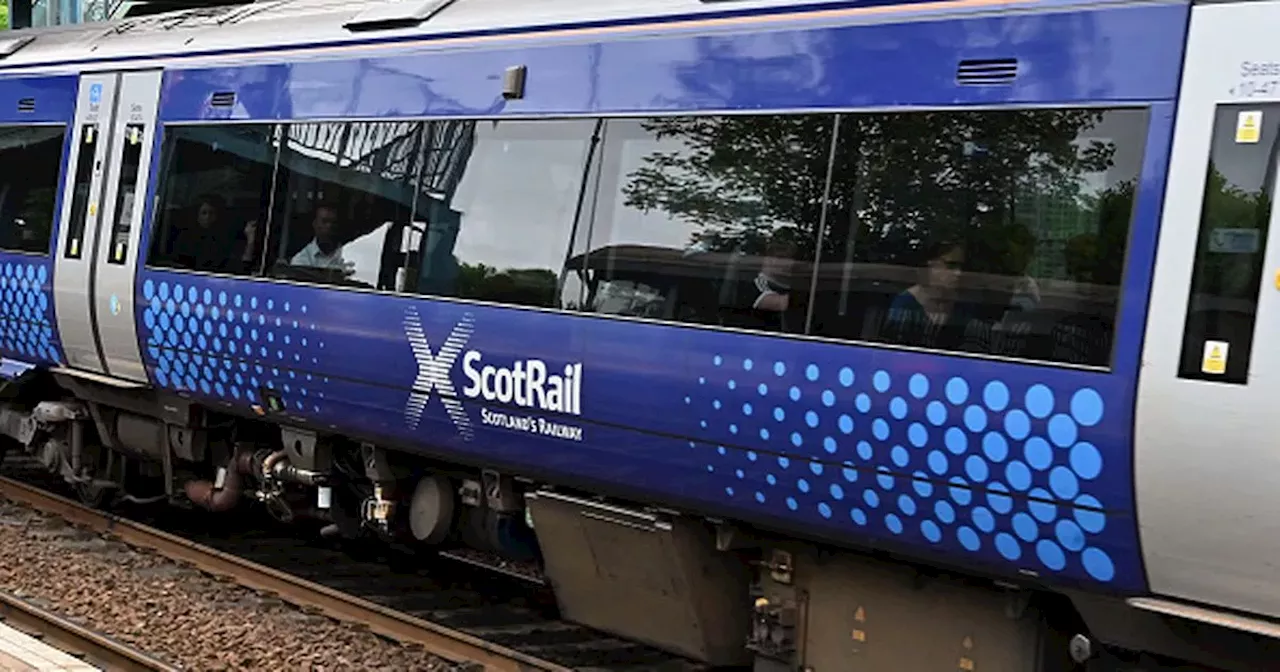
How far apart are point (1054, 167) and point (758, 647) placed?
235 cm

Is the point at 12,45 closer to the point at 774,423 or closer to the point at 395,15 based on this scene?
the point at 395,15

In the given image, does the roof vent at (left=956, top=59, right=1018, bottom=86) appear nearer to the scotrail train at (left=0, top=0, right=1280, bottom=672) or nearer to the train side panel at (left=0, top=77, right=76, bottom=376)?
the scotrail train at (left=0, top=0, right=1280, bottom=672)

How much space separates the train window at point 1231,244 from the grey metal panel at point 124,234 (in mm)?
6395

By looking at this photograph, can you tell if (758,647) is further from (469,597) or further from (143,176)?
(143,176)

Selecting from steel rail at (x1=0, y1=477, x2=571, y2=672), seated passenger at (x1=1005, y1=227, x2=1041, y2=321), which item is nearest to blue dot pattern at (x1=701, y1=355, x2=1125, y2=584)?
seated passenger at (x1=1005, y1=227, x2=1041, y2=321)

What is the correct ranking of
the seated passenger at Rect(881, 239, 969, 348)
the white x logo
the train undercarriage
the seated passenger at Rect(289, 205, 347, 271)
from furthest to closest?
the seated passenger at Rect(289, 205, 347, 271)
the white x logo
the train undercarriage
the seated passenger at Rect(881, 239, 969, 348)

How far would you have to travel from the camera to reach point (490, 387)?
6.73 meters

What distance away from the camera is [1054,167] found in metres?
4.94

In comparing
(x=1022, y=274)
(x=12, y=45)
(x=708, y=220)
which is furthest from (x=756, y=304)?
(x=12, y=45)

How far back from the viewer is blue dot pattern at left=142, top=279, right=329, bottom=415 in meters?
7.80

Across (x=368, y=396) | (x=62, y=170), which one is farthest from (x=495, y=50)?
(x=62, y=170)

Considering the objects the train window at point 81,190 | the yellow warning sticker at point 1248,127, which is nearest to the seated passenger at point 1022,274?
the yellow warning sticker at point 1248,127

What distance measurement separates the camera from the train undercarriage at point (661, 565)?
17.9 ft

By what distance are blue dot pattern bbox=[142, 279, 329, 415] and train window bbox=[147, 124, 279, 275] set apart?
18 cm
